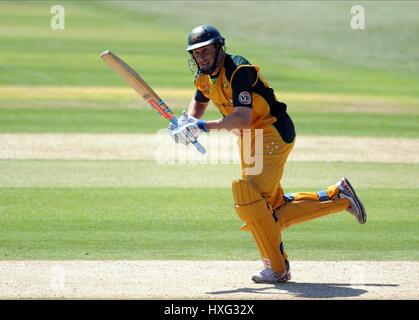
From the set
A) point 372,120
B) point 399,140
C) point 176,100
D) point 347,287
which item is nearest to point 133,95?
point 176,100

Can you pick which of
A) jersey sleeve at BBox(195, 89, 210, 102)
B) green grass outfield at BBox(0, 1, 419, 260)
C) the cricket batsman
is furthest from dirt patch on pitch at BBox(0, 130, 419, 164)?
the cricket batsman

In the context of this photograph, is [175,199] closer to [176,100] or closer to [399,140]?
[399,140]

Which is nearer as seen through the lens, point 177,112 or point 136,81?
point 136,81

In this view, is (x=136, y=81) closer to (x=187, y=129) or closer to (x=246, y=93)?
(x=187, y=129)

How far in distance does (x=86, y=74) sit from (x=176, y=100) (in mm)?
4318

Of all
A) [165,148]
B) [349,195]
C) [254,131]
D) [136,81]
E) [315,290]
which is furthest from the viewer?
[165,148]

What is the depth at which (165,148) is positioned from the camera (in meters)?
14.6

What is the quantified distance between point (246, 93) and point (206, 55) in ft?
1.44

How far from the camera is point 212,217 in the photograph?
31.5 ft

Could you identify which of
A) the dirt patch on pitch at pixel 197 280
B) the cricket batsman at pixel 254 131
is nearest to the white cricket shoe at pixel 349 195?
the cricket batsman at pixel 254 131

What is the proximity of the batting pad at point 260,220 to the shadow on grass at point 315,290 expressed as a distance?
18cm

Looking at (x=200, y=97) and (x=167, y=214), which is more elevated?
(x=200, y=97)

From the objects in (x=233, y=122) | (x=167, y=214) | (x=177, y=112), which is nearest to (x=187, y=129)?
(x=233, y=122)

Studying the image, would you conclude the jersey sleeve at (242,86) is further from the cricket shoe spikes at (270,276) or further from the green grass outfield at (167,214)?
the green grass outfield at (167,214)
